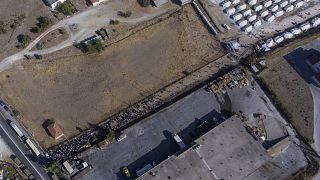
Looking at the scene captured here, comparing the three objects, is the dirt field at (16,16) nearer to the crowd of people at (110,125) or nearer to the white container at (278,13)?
the crowd of people at (110,125)

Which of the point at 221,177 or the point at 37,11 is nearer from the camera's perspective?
the point at 221,177

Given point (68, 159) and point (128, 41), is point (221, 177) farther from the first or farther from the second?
point (128, 41)

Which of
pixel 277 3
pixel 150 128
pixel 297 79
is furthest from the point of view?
pixel 277 3

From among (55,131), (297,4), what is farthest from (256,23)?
(55,131)

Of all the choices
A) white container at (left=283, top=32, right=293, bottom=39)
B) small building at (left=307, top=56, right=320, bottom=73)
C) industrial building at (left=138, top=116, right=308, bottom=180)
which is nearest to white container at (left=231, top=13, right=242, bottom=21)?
white container at (left=283, top=32, right=293, bottom=39)

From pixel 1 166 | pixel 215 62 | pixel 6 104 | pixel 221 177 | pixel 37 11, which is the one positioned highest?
pixel 37 11

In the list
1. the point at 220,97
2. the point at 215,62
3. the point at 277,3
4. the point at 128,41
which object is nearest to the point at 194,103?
the point at 220,97

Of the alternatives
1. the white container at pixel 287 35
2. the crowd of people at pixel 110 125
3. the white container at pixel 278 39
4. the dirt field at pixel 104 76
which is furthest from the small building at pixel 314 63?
the crowd of people at pixel 110 125
